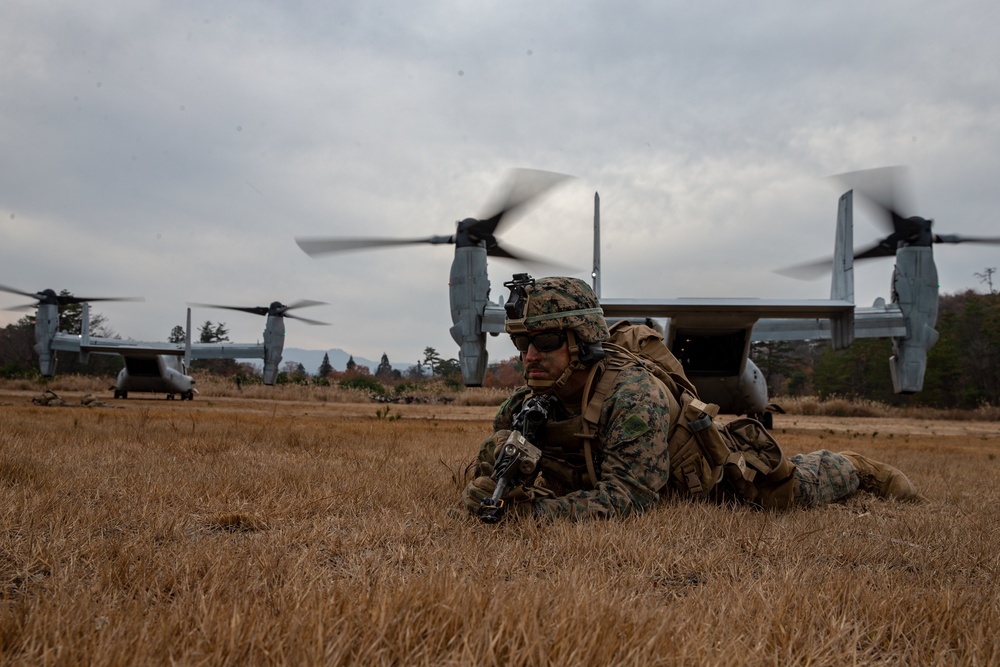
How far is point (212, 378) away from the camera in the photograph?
5097 centimetres

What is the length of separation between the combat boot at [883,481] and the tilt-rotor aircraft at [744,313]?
7.61 meters

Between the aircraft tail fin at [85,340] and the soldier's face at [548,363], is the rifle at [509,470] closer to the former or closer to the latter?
the soldier's face at [548,363]

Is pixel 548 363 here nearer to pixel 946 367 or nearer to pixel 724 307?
pixel 724 307

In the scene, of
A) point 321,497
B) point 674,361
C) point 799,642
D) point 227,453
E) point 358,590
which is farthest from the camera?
point 227,453

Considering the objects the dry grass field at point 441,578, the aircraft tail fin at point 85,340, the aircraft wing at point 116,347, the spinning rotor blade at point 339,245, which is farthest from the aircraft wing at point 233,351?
the dry grass field at point 441,578

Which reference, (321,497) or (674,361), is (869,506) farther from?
(321,497)

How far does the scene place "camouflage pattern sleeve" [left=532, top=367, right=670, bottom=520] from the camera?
322 cm

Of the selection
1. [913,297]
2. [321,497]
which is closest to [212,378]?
[913,297]

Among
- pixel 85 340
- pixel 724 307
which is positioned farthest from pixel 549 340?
pixel 85 340

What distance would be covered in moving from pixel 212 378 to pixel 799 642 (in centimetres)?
5494

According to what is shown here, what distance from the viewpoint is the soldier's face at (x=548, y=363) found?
11.6 feet

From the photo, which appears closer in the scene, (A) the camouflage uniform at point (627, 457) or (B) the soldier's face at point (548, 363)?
(A) the camouflage uniform at point (627, 457)

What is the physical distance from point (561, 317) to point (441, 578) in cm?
193

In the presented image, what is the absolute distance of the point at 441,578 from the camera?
1850mm
